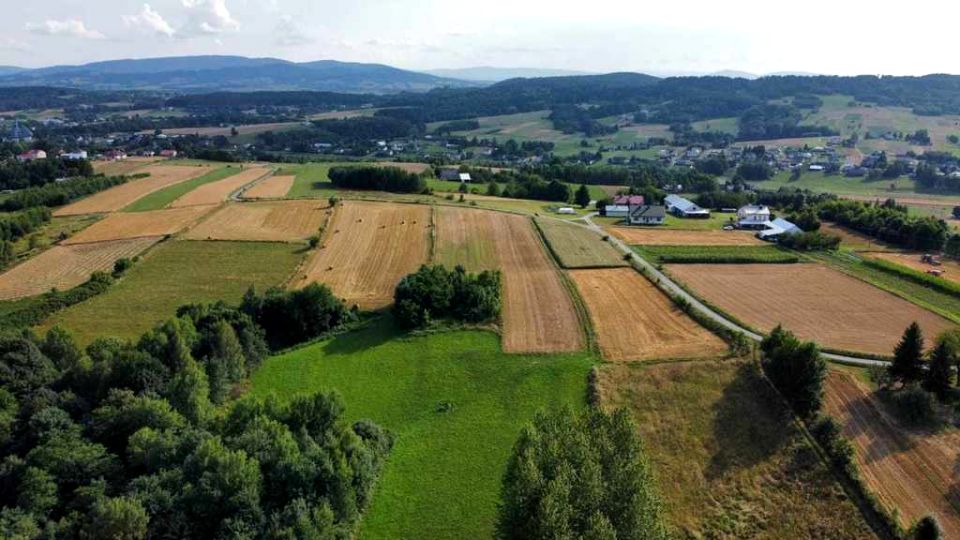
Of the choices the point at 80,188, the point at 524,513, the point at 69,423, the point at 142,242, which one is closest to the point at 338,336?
the point at 69,423

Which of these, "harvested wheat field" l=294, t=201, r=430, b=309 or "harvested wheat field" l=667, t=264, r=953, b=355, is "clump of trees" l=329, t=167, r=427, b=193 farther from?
"harvested wheat field" l=667, t=264, r=953, b=355

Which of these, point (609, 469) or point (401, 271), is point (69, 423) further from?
point (401, 271)

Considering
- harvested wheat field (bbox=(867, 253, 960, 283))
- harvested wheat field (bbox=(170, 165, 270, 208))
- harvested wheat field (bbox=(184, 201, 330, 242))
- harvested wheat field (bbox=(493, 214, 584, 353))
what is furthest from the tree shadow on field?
harvested wheat field (bbox=(170, 165, 270, 208))

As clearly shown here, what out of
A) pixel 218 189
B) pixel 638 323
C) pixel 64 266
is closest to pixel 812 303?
pixel 638 323

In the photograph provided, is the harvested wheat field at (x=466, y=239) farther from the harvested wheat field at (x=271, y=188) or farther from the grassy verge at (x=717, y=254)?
the harvested wheat field at (x=271, y=188)

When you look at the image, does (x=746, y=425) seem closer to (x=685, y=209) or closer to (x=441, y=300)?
(x=441, y=300)
